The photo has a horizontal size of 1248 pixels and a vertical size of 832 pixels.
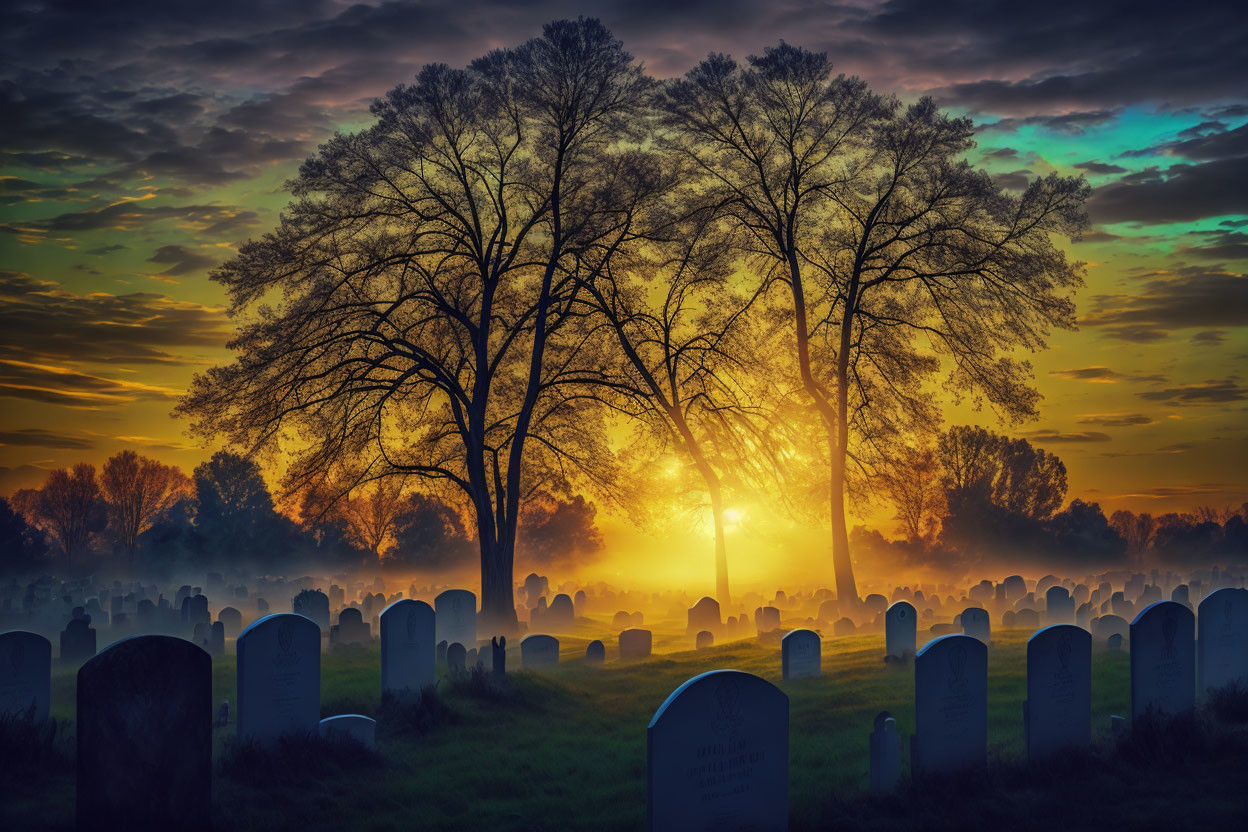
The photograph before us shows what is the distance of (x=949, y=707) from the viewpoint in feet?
28.6

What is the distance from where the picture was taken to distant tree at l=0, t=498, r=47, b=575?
36.8 metres

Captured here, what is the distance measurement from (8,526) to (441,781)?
117 feet

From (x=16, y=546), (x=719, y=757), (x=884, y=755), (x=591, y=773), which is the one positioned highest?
(x=16, y=546)

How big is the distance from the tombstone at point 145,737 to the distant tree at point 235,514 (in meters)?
31.4

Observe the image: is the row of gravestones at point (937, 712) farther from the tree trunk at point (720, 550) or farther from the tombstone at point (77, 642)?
the tombstone at point (77, 642)

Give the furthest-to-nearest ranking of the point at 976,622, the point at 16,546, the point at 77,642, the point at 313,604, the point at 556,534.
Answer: the point at 556,534 < the point at 16,546 < the point at 313,604 < the point at 77,642 < the point at 976,622

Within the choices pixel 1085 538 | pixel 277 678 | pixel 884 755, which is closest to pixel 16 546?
pixel 277 678

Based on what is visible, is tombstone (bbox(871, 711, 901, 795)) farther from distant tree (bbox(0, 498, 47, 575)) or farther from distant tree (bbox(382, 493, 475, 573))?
distant tree (bbox(0, 498, 47, 575))

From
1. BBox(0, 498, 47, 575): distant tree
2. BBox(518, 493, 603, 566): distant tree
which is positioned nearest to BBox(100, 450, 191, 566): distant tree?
BBox(0, 498, 47, 575): distant tree

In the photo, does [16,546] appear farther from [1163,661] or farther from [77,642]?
[1163,661]

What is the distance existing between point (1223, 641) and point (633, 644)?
29.9 feet

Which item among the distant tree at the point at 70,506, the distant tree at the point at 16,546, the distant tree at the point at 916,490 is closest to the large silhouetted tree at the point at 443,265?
the distant tree at the point at 916,490

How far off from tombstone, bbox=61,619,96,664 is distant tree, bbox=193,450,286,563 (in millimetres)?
19638

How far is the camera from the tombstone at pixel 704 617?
68.8 feet
